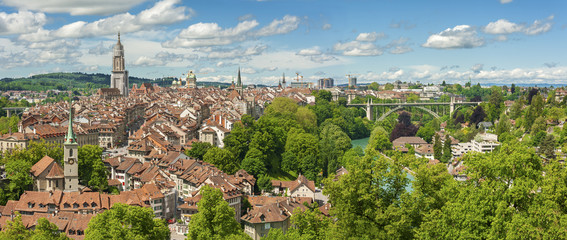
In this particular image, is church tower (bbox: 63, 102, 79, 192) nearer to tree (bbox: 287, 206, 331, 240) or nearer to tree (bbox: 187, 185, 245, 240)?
tree (bbox: 187, 185, 245, 240)

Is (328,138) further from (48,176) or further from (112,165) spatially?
(48,176)

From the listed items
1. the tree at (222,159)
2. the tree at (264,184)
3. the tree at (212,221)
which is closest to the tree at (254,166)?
the tree at (222,159)

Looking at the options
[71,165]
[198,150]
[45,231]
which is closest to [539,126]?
[198,150]

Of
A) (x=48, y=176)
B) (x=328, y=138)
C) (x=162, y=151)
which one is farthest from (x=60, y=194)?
(x=328, y=138)

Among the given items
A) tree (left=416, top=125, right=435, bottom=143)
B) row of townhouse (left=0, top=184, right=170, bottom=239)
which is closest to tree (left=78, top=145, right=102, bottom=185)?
row of townhouse (left=0, top=184, right=170, bottom=239)

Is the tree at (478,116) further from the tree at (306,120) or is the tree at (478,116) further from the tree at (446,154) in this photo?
the tree at (306,120)

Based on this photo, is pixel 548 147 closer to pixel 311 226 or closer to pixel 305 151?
pixel 305 151
